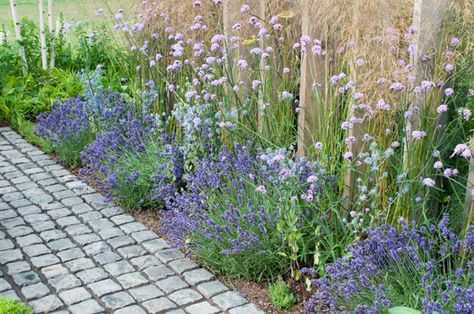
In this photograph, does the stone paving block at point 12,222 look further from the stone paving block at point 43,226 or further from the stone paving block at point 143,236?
the stone paving block at point 143,236

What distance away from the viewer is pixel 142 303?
4.06m

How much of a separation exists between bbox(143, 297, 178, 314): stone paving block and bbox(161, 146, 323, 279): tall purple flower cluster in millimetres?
432

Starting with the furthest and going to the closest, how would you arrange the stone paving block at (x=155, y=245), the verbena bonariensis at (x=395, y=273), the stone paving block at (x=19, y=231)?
1. the stone paving block at (x=19, y=231)
2. the stone paving block at (x=155, y=245)
3. the verbena bonariensis at (x=395, y=273)

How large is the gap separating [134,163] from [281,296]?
1976 millimetres

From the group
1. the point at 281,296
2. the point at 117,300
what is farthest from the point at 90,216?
the point at 281,296

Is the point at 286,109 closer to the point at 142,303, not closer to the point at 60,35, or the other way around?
the point at 142,303

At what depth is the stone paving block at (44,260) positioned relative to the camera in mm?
4559

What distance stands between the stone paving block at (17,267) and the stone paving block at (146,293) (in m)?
0.79

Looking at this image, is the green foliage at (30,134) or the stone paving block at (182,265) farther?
the green foliage at (30,134)

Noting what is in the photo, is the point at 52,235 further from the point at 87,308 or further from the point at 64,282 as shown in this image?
the point at 87,308

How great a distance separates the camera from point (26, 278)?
436 centimetres

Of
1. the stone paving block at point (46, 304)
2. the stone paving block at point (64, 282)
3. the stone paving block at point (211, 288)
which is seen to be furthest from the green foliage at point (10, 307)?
the stone paving block at point (211, 288)

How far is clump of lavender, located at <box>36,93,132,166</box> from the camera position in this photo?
6.17 meters

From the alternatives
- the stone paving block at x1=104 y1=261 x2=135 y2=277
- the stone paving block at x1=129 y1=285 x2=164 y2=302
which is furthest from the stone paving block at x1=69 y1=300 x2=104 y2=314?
the stone paving block at x1=104 y1=261 x2=135 y2=277
